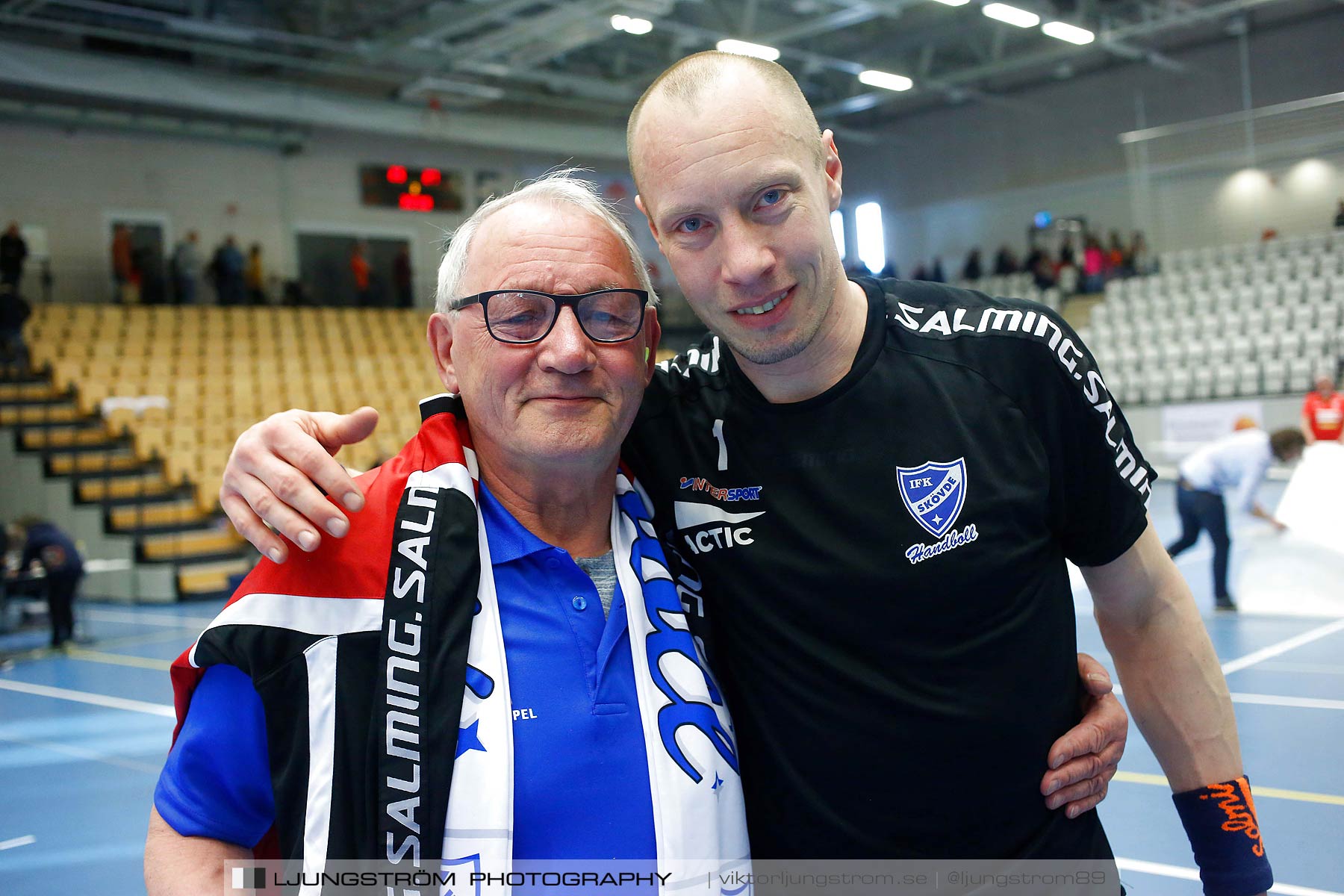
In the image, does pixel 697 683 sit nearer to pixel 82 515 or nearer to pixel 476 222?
pixel 476 222

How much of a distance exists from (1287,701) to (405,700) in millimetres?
5174

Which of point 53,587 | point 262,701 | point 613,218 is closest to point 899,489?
point 613,218

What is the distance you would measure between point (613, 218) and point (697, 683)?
74 cm

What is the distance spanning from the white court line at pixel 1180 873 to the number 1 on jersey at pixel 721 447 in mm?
2297

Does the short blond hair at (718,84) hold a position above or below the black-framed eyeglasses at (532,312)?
above

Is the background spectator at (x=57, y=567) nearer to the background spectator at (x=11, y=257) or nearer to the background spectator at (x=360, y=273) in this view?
the background spectator at (x=11, y=257)

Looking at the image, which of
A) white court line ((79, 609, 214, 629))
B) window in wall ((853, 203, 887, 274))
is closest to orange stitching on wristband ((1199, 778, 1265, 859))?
white court line ((79, 609, 214, 629))

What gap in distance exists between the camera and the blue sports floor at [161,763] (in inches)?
138

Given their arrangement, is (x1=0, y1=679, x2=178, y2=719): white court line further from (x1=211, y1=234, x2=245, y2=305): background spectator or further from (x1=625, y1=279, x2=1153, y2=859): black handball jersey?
(x1=211, y1=234, x2=245, y2=305): background spectator

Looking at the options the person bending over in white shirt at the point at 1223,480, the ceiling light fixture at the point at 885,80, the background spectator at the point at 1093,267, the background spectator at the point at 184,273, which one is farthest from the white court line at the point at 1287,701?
the background spectator at the point at 184,273

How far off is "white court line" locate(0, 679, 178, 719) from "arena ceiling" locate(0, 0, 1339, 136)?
9.14 m

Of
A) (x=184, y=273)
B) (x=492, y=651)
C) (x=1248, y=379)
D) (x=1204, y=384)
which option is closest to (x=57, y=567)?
(x=492, y=651)

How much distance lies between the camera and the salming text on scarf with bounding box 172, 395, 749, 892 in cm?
125

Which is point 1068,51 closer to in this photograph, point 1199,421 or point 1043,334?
point 1199,421
